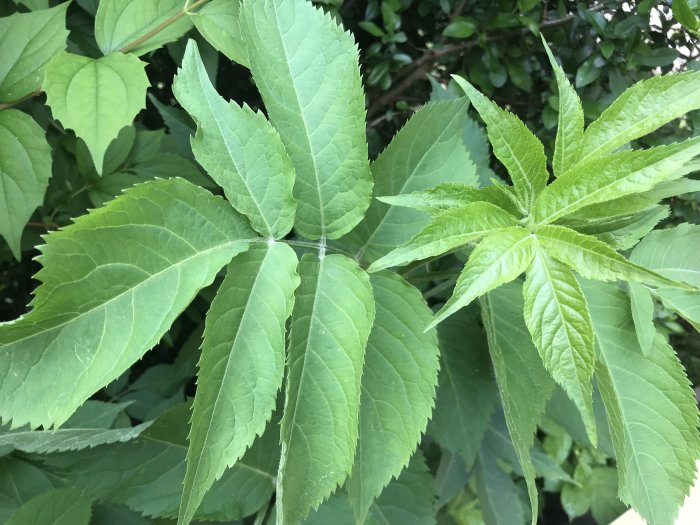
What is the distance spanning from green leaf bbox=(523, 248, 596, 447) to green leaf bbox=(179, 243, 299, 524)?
0.61ft

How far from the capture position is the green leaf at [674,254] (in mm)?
596

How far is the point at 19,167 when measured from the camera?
66 cm

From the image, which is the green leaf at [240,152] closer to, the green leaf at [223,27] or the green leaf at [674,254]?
the green leaf at [223,27]

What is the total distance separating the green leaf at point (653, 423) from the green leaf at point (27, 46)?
676mm

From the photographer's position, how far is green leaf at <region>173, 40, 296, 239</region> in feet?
1.58

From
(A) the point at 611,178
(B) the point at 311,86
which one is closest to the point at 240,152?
(B) the point at 311,86

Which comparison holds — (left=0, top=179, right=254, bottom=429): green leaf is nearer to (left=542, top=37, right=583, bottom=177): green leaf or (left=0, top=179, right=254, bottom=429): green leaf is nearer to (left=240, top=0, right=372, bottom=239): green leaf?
(left=240, top=0, right=372, bottom=239): green leaf

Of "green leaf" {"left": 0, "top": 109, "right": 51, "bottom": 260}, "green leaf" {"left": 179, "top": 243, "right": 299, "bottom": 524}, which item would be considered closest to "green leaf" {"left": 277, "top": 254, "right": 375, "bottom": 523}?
"green leaf" {"left": 179, "top": 243, "right": 299, "bottom": 524}

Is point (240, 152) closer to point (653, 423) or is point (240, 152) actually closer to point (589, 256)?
point (589, 256)

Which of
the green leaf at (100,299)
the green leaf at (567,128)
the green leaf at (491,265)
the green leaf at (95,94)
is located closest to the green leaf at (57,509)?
the green leaf at (100,299)

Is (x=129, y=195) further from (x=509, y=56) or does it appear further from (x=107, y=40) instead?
(x=509, y=56)

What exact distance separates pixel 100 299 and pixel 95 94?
29cm

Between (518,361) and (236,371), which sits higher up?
(236,371)

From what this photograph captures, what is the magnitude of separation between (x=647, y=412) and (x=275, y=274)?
385 mm
